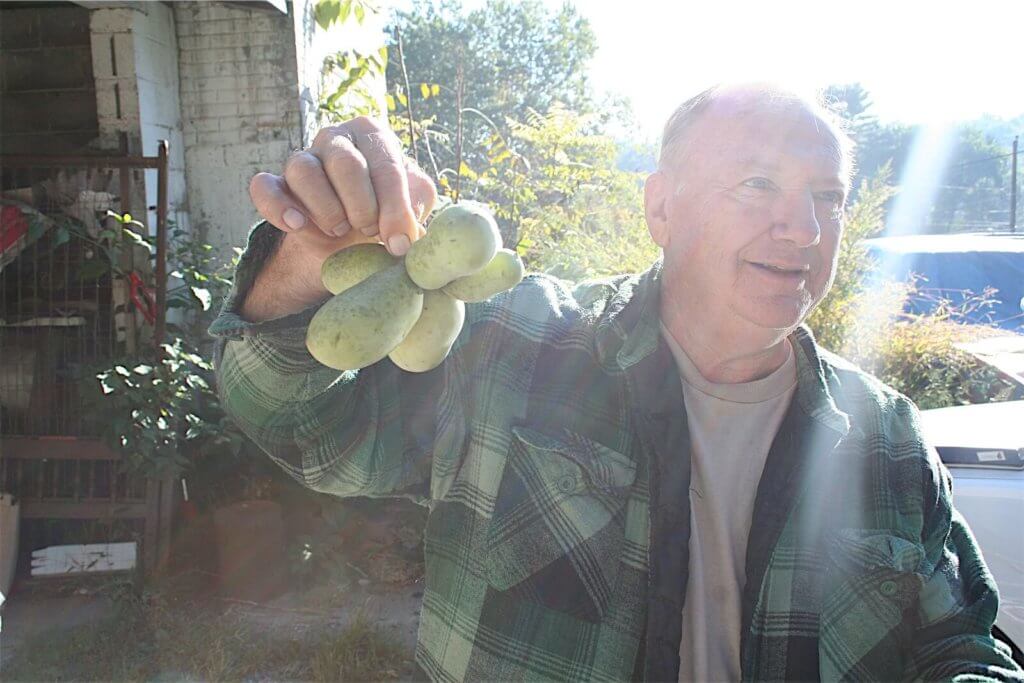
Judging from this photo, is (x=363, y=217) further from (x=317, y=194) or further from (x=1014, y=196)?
(x=1014, y=196)

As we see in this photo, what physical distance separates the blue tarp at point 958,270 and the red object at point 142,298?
15.9ft

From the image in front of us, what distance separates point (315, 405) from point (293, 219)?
0.46m

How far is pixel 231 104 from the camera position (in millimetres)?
5145

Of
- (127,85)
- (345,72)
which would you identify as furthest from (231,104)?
(345,72)

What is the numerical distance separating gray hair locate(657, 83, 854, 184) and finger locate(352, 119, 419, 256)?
36.7 inches

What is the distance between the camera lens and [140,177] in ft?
15.3

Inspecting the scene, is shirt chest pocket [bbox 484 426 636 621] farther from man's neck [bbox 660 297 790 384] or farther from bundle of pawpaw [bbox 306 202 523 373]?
bundle of pawpaw [bbox 306 202 523 373]

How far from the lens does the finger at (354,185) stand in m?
1.16

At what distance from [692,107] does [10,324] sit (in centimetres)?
409

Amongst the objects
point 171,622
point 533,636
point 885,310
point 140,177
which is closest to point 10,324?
point 140,177

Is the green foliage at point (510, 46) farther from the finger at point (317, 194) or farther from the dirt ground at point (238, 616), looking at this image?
Result: the finger at point (317, 194)

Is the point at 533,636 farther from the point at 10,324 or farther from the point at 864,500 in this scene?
the point at 10,324

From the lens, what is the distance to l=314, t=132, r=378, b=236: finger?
3.81 ft

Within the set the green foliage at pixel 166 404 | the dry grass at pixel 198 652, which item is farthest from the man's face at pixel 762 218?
the green foliage at pixel 166 404
